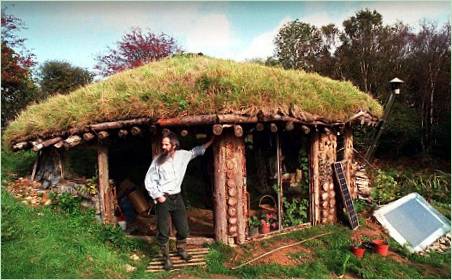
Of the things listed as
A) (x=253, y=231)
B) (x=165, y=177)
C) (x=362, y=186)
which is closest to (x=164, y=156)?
(x=165, y=177)

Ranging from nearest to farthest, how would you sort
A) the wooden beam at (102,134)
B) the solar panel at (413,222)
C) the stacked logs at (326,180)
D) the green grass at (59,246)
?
the green grass at (59,246), the wooden beam at (102,134), the solar panel at (413,222), the stacked logs at (326,180)

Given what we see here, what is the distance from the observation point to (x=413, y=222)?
838 centimetres

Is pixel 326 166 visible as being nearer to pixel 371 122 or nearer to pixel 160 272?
pixel 371 122

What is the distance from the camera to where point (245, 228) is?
7184mm

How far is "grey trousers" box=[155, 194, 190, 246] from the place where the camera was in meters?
5.81

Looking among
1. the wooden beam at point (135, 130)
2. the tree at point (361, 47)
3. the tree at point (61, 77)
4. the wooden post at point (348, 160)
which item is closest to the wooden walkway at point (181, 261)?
the wooden beam at point (135, 130)

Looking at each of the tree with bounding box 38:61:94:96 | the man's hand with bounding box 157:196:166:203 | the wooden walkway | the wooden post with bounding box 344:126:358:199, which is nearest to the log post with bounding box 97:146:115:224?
the wooden walkway

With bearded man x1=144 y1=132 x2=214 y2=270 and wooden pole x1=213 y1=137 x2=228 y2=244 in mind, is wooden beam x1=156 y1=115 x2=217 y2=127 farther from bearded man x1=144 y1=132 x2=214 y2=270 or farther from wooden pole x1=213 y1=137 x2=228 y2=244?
bearded man x1=144 y1=132 x2=214 y2=270

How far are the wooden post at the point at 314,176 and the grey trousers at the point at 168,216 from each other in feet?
10.9

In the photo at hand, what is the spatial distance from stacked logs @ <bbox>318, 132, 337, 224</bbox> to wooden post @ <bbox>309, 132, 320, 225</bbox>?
110 mm

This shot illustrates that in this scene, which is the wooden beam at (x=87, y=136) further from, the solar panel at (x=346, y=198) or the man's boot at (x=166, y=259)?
the solar panel at (x=346, y=198)

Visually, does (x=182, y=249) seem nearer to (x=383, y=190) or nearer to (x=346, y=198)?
(x=346, y=198)

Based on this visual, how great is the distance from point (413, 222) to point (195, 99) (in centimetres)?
573

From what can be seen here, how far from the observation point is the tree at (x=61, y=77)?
22344mm
